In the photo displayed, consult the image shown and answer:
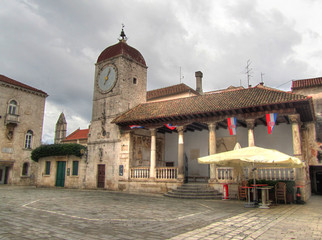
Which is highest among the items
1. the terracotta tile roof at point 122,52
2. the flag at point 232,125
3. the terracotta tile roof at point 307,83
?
the terracotta tile roof at point 122,52

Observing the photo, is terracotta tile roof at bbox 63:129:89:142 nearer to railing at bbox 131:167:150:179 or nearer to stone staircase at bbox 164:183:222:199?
railing at bbox 131:167:150:179

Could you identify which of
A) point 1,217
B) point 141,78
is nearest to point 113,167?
point 141,78

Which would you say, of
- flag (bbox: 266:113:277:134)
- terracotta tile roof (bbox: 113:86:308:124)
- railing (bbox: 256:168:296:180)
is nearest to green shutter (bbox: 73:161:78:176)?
terracotta tile roof (bbox: 113:86:308:124)

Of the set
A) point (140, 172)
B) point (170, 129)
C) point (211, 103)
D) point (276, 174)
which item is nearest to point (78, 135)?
point (170, 129)

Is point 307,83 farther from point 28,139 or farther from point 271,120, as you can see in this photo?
point 28,139

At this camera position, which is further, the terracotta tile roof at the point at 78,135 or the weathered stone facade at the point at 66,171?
the terracotta tile roof at the point at 78,135

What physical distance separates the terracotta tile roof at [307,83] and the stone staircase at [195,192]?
1224 centimetres

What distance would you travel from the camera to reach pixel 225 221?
736 centimetres

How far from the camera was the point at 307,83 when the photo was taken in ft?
70.4

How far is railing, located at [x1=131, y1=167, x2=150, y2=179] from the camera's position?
1775 centimetres

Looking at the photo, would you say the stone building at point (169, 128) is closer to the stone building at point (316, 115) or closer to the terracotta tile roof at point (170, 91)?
the stone building at point (316, 115)

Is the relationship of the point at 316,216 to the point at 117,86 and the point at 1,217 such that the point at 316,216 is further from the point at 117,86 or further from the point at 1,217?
the point at 117,86

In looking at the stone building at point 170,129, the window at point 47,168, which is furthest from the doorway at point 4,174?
the stone building at point 170,129

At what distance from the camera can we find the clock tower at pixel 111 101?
64.1 ft
